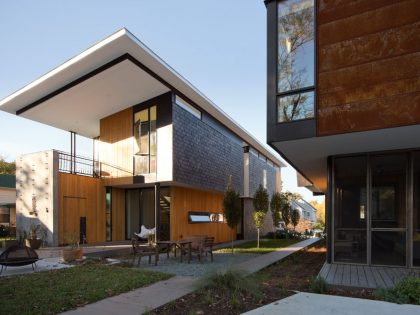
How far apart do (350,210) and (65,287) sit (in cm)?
697

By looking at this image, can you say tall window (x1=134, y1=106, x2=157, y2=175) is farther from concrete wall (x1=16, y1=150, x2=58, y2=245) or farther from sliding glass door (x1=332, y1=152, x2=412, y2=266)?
sliding glass door (x1=332, y1=152, x2=412, y2=266)

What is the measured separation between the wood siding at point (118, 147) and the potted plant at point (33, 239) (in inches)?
155

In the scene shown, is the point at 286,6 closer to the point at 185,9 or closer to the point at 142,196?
the point at 185,9

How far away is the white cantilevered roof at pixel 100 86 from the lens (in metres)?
13.6

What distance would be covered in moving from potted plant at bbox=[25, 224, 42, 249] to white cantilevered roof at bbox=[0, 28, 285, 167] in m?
5.53

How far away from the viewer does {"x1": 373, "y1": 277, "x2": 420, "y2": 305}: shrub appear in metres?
5.65

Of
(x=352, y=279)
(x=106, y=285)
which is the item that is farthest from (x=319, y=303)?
(x=106, y=285)

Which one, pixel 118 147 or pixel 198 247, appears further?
pixel 118 147

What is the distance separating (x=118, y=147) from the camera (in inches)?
710

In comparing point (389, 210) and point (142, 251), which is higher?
point (389, 210)

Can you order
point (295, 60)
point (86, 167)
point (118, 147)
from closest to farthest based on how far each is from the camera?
point (295, 60) < point (86, 167) < point (118, 147)

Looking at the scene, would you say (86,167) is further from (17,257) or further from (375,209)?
(375,209)

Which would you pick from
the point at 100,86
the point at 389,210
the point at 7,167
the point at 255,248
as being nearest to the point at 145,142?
the point at 100,86

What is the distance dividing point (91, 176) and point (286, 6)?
12633mm
